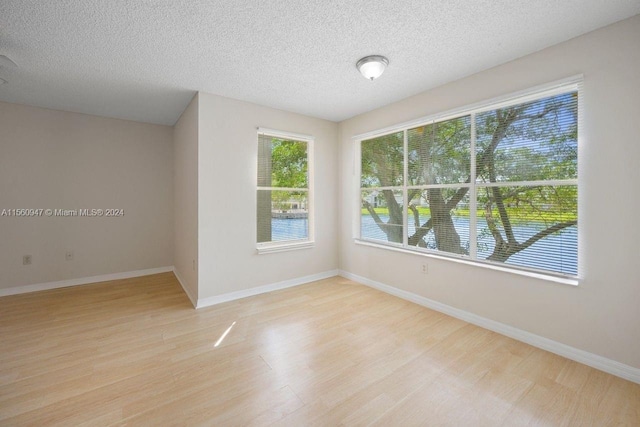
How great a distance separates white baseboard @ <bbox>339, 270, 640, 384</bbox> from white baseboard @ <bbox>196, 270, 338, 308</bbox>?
1253 mm

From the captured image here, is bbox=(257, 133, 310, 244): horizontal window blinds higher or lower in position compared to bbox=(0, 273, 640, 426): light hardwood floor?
higher

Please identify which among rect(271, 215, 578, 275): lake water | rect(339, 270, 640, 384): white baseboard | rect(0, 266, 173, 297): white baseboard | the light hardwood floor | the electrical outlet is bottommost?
the light hardwood floor

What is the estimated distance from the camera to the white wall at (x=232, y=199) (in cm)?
322

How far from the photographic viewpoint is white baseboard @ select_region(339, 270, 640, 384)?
193 centimetres

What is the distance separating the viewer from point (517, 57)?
2441 millimetres

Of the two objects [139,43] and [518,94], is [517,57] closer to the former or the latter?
[518,94]

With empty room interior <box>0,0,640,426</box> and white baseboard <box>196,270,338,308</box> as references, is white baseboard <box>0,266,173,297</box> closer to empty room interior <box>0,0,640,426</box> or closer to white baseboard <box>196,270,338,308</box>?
empty room interior <box>0,0,640,426</box>

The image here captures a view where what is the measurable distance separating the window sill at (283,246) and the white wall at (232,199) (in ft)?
0.25

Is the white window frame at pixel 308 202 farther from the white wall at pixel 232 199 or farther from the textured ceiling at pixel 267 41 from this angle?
the textured ceiling at pixel 267 41

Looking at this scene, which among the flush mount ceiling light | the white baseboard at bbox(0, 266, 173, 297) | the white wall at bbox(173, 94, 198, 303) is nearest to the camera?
the flush mount ceiling light

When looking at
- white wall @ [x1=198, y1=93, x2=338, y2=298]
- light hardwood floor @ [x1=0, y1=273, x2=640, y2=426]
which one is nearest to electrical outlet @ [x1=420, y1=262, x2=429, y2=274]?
light hardwood floor @ [x1=0, y1=273, x2=640, y2=426]

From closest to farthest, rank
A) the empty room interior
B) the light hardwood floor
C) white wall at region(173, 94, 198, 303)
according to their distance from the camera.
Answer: the light hardwood floor → the empty room interior → white wall at region(173, 94, 198, 303)

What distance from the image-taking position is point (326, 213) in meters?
4.37

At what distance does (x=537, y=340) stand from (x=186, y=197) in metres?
4.34
